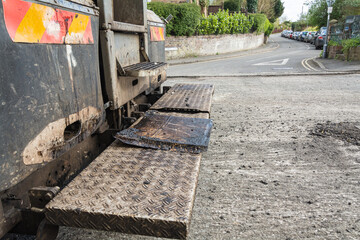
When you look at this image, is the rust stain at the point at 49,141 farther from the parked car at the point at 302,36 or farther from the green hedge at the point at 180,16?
the parked car at the point at 302,36

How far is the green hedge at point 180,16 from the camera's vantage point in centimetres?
1955

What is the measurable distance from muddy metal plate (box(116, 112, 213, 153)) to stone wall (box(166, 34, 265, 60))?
17468mm

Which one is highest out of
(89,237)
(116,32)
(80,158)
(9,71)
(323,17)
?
(323,17)

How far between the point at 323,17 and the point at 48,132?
4079cm

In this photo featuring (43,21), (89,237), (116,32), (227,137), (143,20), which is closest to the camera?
(43,21)

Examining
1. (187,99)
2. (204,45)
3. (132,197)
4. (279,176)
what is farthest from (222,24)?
(132,197)

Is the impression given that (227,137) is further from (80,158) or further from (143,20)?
(80,158)

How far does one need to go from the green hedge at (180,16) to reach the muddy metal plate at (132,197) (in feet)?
61.2

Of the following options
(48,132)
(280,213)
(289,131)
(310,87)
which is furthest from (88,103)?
(310,87)

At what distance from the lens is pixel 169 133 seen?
9.39 ft

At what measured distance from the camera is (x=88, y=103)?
240 cm

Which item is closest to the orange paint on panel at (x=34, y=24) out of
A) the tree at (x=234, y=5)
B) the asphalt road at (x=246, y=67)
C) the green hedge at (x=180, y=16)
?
the asphalt road at (x=246, y=67)

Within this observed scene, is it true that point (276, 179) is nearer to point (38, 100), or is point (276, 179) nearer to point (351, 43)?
point (38, 100)

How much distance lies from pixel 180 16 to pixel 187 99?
57.8 ft
